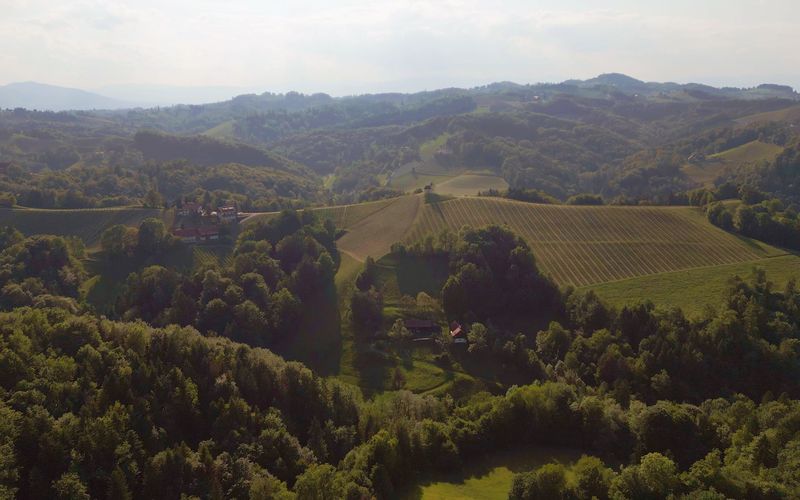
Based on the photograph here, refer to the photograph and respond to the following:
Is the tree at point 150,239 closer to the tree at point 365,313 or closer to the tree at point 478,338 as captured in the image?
the tree at point 365,313

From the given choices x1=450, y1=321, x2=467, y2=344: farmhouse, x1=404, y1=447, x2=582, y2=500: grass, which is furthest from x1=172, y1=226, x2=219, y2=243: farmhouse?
x1=404, y1=447, x2=582, y2=500: grass

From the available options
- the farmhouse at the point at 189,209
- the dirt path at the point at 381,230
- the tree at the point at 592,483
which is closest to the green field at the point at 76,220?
the farmhouse at the point at 189,209

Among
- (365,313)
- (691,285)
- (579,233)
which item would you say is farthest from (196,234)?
(691,285)

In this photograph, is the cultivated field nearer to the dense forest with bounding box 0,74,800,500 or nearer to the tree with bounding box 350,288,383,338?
the dense forest with bounding box 0,74,800,500

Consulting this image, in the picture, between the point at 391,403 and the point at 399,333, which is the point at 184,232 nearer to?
the point at 399,333

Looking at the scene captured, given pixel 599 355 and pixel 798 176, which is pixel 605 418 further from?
pixel 798 176

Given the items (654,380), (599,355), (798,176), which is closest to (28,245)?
(599,355)

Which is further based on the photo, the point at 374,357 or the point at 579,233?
the point at 579,233
